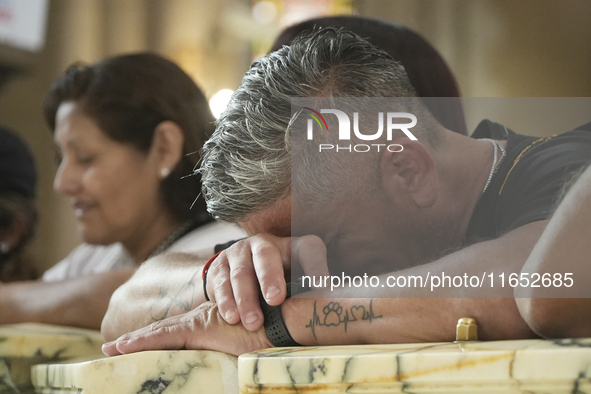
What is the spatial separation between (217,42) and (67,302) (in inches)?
117

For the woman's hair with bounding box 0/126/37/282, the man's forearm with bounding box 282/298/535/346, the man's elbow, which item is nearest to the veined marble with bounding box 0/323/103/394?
the man's forearm with bounding box 282/298/535/346

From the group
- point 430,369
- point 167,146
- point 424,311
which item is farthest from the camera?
point 167,146

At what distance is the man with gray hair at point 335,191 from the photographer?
0.60 metres

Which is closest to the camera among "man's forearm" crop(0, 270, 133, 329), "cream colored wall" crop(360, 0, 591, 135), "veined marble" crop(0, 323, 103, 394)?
"veined marble" crop(0, 323, 103, 394)

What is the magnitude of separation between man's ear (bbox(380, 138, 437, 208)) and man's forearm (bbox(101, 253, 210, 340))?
26cm

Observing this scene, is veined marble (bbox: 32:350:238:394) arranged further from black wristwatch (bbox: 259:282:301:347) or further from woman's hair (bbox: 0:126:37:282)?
woman's hair (bbox: 0:126:37:282)

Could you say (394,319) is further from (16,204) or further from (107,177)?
(16,204)

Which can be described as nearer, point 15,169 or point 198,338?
point 198,338

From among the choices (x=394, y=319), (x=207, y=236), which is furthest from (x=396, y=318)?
(x=207, y=236)

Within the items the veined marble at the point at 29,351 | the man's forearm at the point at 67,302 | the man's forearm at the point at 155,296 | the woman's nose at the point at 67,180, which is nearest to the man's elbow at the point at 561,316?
the man's forearm at the point at 155,296

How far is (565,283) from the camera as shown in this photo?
1.49 ft

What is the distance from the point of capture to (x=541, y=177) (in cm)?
61

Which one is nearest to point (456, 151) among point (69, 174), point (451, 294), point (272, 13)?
point (451, 294)

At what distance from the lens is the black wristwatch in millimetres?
597
